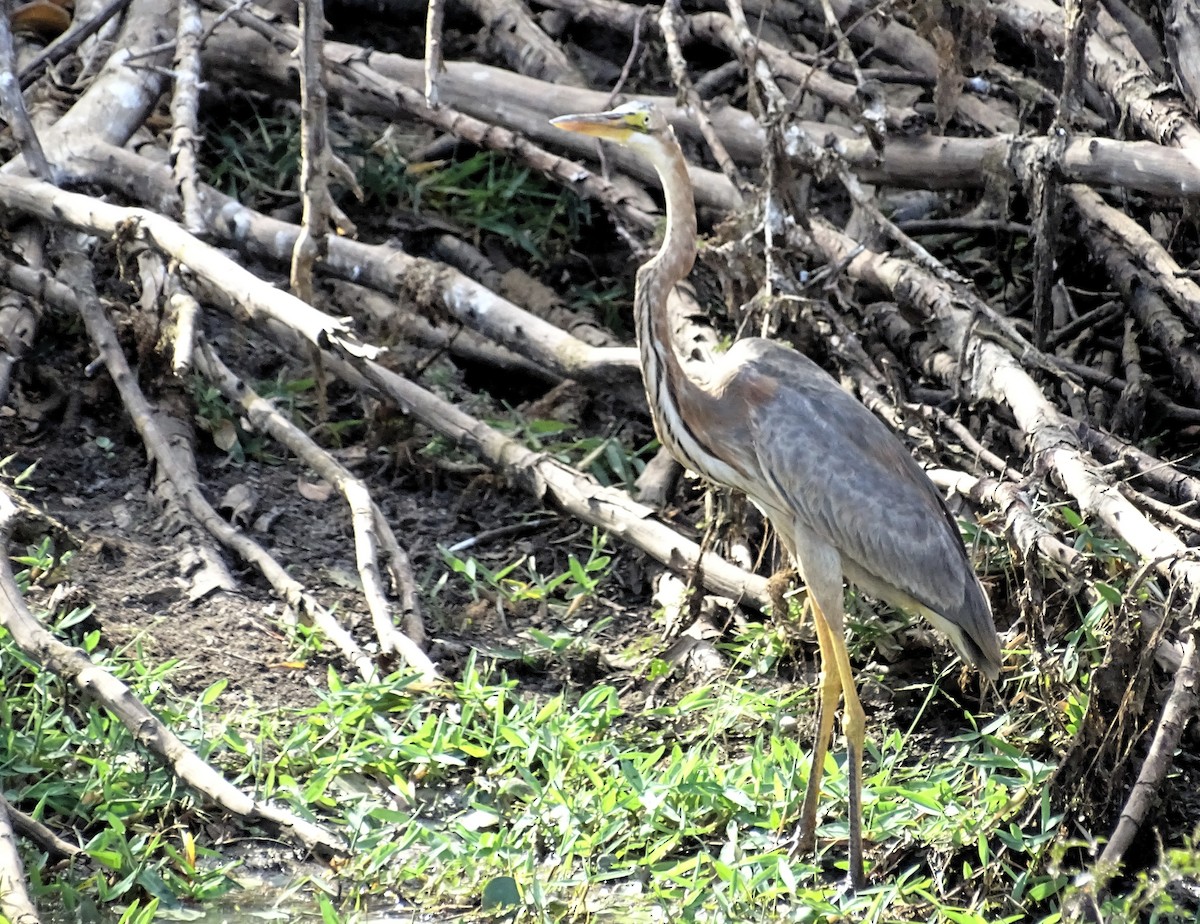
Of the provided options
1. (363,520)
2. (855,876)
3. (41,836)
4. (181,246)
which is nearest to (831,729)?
(855,876)

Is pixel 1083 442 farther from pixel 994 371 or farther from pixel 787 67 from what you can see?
pixel 787 67

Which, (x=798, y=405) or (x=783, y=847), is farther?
(x=798, y=405)

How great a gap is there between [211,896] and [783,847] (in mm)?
1434

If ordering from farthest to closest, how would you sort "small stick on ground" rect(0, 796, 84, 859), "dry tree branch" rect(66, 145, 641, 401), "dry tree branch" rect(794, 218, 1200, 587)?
"dry tree branch" rect(66, 145, 641, 401) < "dry tree branch" rect(794, 218, 1200, 587) < "small stick on ground" rect(0, 796, 84, 859)

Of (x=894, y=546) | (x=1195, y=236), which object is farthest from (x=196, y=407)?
(x=1195, y=236)

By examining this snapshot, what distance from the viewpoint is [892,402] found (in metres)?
4.90

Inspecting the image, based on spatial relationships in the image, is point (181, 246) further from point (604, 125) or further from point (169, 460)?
point (604, 125)

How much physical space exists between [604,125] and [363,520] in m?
1.39

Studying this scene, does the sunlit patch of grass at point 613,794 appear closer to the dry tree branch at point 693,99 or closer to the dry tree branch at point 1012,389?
the dry tree branch at point 1012,389

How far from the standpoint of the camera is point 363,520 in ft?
15.0

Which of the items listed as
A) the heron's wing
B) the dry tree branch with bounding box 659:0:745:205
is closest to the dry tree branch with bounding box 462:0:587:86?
the dry tree branch with bounding box 659:0:745:205

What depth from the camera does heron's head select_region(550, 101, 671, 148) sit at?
4305 millimetres

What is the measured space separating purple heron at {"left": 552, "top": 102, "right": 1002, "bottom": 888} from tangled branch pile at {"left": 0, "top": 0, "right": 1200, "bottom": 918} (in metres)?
0.22

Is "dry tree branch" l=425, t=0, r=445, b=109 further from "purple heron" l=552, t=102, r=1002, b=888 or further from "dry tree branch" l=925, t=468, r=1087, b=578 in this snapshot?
"dry tree branch" l=925, t=468, r=1087, b=578
